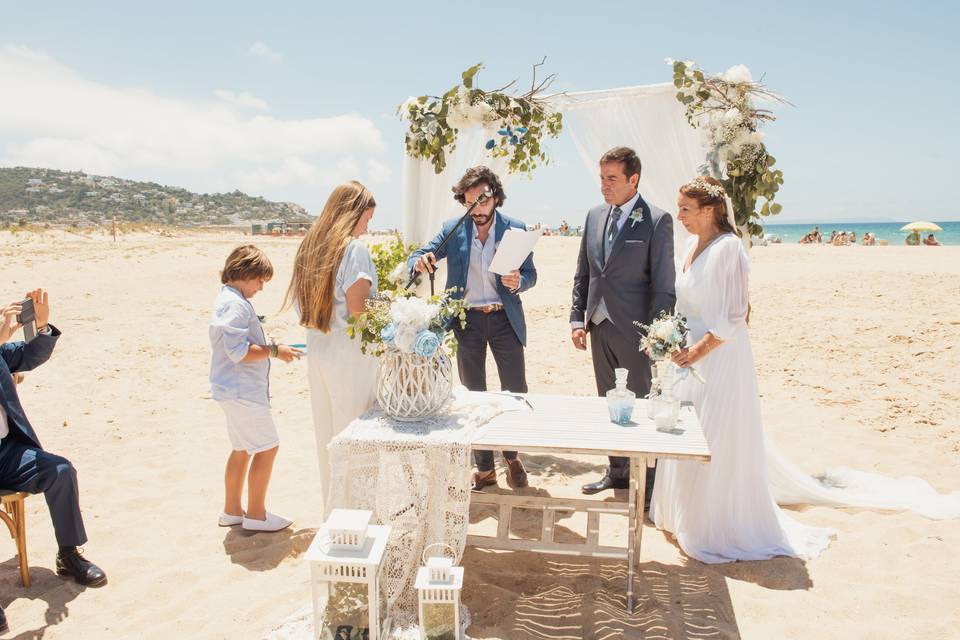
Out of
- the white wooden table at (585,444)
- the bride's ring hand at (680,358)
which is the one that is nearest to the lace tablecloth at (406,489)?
the white wooden table at (585,444)

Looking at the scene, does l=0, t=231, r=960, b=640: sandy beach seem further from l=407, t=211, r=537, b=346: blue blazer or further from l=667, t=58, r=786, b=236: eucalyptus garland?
l=667, t=58, r=786, b=236: eucalyptus garland

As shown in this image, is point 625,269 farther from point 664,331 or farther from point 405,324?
point 405,324

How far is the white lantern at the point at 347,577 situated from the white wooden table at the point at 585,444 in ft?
2.17

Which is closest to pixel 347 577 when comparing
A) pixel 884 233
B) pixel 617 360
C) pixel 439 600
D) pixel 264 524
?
pixel 439 600

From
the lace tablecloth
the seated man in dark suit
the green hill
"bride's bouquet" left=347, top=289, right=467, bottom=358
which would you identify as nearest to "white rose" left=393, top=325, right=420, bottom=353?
"bride's bouquet" left=347, top=289, right=467, bottom=358

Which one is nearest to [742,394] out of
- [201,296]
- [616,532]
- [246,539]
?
[616,532]

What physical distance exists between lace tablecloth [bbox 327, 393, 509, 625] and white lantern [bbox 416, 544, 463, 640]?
1.14 feet

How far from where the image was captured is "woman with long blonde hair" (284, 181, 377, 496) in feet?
11.7

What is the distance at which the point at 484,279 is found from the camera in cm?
463

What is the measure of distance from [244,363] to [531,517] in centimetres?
215

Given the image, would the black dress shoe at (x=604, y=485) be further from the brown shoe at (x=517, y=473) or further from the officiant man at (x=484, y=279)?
the officiant man at (x=484, y=279)

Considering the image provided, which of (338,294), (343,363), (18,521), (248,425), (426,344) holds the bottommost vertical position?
(18,521)

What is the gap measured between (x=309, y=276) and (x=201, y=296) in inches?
480

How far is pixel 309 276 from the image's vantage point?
3.58 metres
